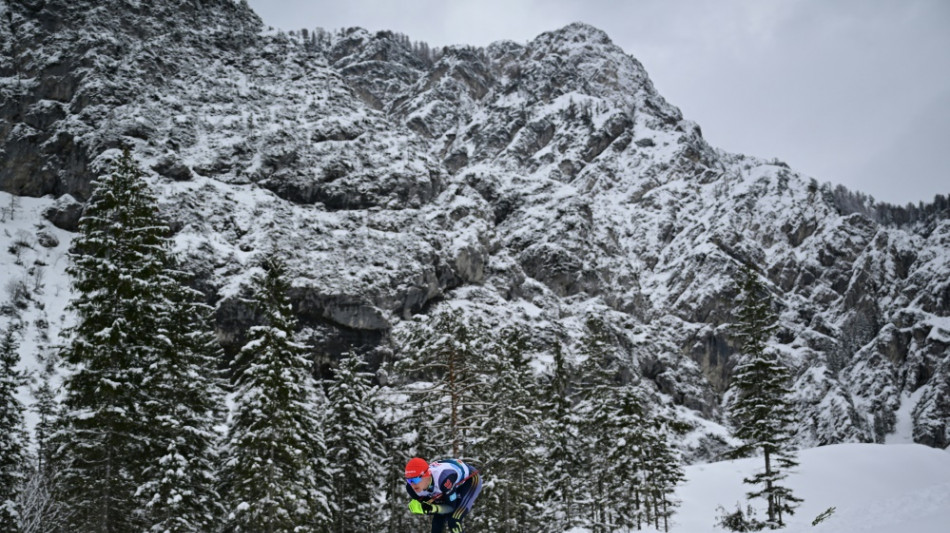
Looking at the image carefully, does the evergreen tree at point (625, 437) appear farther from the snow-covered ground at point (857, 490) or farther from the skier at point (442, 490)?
the skier at point (442, 490)

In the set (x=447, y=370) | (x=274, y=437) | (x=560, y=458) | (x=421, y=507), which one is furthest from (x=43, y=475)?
(x=421, y=507)

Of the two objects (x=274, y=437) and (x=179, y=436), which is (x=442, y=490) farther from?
(x=179, y=436)

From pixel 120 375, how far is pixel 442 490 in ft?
Result: 48.8

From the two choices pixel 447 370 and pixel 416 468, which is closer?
pixel 416 468

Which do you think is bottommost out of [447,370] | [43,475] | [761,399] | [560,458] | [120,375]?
[43,475]

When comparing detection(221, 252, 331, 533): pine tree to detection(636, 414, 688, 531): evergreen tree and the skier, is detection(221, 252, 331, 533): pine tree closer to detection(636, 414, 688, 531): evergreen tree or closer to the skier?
the skier

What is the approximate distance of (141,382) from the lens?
1902 cm

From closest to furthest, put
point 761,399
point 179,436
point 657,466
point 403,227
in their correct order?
point 179,436 → point 761,399 → point 657,466 → point 403,227

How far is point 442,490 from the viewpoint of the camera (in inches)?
306

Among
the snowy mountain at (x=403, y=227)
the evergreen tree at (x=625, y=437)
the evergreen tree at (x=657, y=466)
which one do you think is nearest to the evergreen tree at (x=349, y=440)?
the evergreen tree at (x=625, y=437)

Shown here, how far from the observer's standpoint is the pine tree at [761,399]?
27250 millimetres

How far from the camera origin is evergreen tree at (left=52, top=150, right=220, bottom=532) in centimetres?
1845

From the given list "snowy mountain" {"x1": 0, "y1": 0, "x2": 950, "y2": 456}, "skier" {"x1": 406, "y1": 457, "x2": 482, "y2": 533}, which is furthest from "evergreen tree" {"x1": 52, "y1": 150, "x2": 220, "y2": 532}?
"snowy mountain" {"x1": 0, "y1": 0, "x2": 950, "y2": 456}

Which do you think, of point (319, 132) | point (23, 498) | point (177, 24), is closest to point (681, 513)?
point (23, 498)
